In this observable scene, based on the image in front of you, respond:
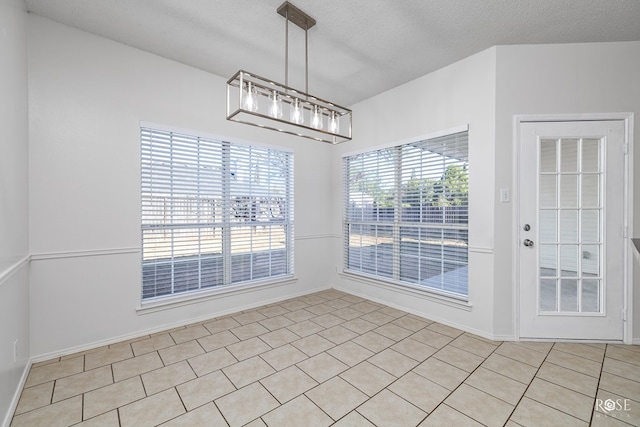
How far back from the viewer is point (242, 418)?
5.68ft

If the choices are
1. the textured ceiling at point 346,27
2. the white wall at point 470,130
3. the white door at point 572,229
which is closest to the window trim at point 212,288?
the textured ceiling at point 346,27

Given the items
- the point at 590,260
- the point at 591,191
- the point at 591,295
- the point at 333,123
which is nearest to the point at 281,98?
the point at 333,123

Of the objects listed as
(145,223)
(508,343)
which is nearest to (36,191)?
(145,223)

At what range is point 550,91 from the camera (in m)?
2.74

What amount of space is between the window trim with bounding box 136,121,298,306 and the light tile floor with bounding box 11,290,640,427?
302 mm

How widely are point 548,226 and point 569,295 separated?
673mm

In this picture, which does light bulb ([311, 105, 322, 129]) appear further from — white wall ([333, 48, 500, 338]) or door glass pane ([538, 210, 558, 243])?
door glass pane ([538, 210, 558, 243])

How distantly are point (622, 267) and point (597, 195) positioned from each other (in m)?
0.68

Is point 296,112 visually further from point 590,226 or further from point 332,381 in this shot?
point 590,226

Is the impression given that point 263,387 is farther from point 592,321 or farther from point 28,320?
point 592,321

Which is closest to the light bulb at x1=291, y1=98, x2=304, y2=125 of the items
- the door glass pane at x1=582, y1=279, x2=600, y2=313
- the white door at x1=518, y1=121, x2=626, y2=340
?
the white door at x1=518, y1=121, x2=626, y2=340

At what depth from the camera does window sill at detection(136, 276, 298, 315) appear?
291cm

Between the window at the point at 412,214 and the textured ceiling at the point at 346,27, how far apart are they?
0.98m

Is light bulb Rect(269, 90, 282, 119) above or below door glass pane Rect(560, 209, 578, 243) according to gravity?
above
